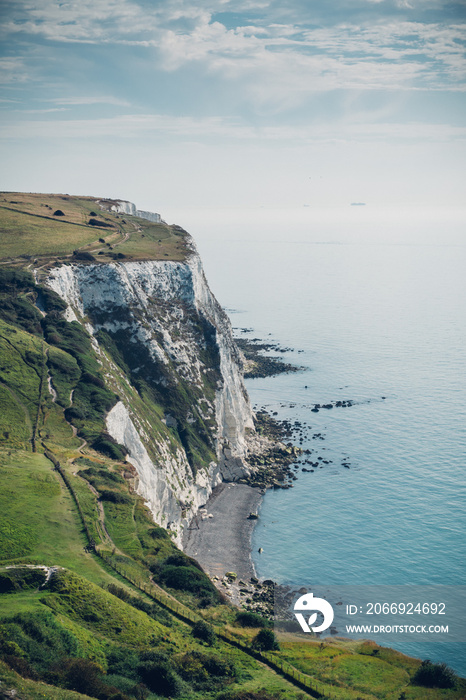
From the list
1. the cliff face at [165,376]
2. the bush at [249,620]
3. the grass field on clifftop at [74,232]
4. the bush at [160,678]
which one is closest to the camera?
the bush at [160,678]

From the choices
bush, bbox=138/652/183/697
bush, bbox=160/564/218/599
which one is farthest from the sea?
bush, bbox=138/652/183/697

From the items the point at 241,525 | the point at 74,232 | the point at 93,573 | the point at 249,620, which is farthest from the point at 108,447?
the point at 74,232

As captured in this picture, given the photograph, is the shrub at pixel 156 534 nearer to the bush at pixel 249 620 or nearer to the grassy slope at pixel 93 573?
the grassy slope at pixel 93 573

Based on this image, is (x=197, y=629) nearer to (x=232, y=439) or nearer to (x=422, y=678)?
(x=422, y=678)

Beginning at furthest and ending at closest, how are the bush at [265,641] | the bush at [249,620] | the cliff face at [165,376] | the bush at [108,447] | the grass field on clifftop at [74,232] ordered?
1. the grass field on clifftop at [74,232]
2. the cliff face at [165,376]
3. the bush at [108,447]
4. the bush at [249,620]
5. the bush at [265,641]

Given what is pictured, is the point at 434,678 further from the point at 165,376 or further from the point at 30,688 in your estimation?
the point at 165,376

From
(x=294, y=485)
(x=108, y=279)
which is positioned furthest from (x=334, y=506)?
(x=108, y=279)

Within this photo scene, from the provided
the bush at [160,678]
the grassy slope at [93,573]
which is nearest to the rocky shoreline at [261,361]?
the grassy slope at [93,573]
